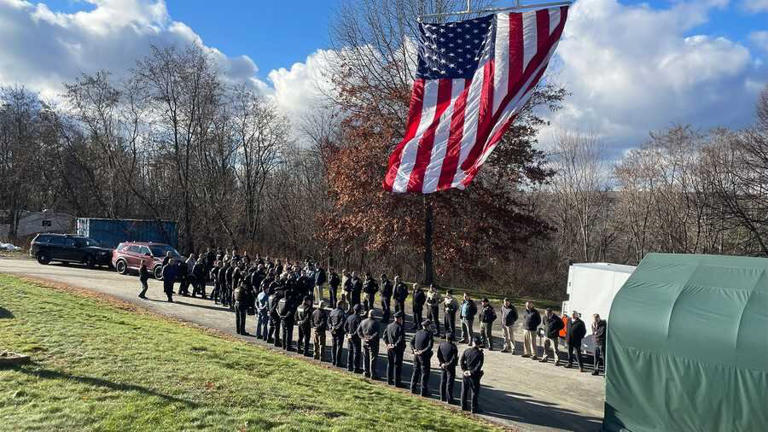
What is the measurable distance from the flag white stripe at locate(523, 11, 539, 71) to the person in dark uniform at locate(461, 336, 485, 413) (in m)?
5.71

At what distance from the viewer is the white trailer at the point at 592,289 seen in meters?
15.4

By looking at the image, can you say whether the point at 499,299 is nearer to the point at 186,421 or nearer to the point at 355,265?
the point at 355,265

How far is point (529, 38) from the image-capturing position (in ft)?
28.0

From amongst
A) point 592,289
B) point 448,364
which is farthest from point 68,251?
point 592,289

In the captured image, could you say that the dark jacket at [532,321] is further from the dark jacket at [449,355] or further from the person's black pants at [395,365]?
the dark jacket at [449,355]

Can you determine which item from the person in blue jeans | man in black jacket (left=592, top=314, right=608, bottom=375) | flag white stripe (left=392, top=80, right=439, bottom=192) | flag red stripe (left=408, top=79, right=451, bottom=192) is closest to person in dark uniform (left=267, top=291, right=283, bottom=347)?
the person in blue jeans

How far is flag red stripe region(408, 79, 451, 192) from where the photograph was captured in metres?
9.12

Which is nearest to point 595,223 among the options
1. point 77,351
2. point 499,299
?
point 499,299

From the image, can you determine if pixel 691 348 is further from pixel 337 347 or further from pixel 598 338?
pixel 337 347

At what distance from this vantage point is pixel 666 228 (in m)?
40.7

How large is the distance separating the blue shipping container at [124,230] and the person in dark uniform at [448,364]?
28208mm

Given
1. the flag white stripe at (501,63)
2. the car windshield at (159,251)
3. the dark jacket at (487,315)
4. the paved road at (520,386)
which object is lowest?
the paved road at (520,386)

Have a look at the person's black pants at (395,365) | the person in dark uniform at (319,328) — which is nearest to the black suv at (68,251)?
the person in dark uniform at (319,328)

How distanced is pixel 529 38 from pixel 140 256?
23.1 metres
